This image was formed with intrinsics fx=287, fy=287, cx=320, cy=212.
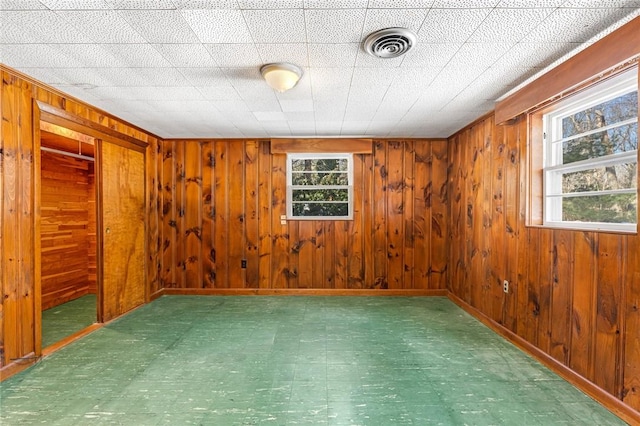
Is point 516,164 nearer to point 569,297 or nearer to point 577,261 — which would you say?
point 577,261

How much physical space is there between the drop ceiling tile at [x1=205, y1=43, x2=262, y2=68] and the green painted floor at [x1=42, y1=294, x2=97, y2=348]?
9.54 feet

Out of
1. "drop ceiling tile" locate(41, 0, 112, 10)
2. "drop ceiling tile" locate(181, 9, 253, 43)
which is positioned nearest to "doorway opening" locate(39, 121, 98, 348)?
"drop ceiling tile" locate(41, 0, 112, 10)

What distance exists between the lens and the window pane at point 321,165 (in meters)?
4.29

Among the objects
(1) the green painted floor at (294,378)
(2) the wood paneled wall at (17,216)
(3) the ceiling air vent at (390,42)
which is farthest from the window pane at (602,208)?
(2) the wood paneled wall at (17,216)

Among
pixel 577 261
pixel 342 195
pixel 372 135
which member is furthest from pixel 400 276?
pixel 577 261

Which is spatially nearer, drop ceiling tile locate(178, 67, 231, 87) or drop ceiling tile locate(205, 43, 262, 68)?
drop ceiling tile locate(205, 43, 262, 68)

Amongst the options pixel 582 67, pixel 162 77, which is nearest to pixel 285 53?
pixel 162 77

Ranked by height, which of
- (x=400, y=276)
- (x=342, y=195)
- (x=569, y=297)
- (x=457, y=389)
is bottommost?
(x=457, y=389)

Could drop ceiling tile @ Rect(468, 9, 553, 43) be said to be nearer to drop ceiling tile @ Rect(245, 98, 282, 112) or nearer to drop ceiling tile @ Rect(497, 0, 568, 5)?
drop ceiling tile @ Rect(497, 0, 568, 5)

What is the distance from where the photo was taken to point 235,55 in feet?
6.26

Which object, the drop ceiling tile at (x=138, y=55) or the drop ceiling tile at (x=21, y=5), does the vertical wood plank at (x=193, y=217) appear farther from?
the drop ceiling tile at (x=21, y=5)

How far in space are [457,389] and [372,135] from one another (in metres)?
3.07

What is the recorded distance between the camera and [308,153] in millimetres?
4211

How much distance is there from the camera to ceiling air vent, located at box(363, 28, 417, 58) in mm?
1633
